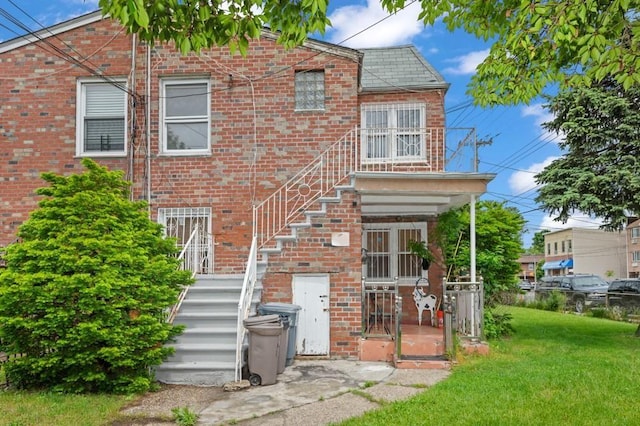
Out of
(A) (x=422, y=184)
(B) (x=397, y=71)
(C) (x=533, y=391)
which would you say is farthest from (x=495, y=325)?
(B) (x=397, y=71)

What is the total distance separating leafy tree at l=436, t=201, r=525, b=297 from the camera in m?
10.6

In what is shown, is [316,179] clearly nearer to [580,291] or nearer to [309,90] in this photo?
[309,90]

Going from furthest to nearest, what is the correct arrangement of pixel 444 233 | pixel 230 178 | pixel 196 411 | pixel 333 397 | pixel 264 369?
1. pixel 444 233
2. pixel 230 178
3. pixel 264 369
4. pixel 333 397
5. pixel 196 411

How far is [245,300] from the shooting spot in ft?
25.7

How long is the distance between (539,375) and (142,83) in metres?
8.91

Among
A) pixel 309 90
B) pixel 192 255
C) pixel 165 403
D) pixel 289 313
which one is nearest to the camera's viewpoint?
pixel 165 403

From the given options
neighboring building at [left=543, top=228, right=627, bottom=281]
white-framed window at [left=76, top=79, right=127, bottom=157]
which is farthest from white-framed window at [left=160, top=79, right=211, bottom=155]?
neighboring building at [left=543, top=228, right=627, bottom=281]

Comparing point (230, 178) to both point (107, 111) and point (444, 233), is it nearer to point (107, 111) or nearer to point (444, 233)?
point (107, 111)

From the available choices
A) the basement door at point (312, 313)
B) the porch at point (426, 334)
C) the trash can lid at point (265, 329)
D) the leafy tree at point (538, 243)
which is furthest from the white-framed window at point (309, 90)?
the leafy tree at point (538, 243)

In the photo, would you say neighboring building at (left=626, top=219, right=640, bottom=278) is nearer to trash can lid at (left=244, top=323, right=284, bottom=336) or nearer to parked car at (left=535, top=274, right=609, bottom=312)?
parked car at (left=535, top=274, right=609, bottom=312)

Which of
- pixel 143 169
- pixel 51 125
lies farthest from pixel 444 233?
pixel 51 125

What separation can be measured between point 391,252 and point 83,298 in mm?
7184

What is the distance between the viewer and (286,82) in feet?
33.6

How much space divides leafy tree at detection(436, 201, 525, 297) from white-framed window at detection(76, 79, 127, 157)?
7027 millimetres
